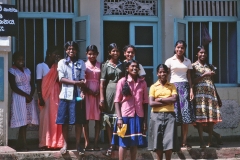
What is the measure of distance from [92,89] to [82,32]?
1.42 metres

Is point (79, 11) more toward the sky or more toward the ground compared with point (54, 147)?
more toward the sky

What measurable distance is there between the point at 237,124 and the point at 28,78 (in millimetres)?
4081

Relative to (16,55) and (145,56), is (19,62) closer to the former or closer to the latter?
(16,55)

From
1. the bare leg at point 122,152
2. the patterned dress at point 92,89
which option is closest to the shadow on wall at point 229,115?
the patterned dress at point 92,89

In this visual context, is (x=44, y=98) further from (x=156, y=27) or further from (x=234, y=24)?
(x=234, y=24)

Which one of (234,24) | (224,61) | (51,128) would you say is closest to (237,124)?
(224,61)

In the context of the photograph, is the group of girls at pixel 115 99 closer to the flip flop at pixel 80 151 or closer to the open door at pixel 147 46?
the flip flop at pixel 80 151

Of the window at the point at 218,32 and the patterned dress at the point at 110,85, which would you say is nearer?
the patterned dress at the point at 110,85

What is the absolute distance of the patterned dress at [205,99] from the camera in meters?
9.59

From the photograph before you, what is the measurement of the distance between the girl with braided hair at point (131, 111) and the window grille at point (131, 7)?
2238 millimetres

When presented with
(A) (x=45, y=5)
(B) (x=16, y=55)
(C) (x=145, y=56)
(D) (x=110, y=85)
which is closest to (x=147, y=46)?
(C) (x=145, y=56)

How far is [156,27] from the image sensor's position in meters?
10.7

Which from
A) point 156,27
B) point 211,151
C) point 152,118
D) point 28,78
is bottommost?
point 211,151

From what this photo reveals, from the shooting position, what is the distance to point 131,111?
840 centimetres
